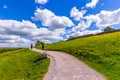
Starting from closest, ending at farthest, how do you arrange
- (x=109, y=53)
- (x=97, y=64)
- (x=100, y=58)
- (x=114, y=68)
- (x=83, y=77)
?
(x=83, y=77) → (x=114, y=68) → (x=97, y=64) → (x=100, y=58) → (x=109, y=53)

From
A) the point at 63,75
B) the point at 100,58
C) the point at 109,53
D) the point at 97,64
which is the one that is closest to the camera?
the point at 63,75

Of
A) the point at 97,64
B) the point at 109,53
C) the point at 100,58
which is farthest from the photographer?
the point at 109,53

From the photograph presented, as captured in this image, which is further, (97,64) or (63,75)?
(97,64)

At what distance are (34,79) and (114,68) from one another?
13.3 m

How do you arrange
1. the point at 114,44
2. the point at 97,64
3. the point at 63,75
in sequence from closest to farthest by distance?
the point at 63,75, the point at 97,64, the point at 114,44

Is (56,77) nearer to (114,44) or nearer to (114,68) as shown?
(114,68)

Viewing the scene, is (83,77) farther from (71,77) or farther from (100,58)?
(100,58)

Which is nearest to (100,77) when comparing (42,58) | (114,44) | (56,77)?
(56,77)

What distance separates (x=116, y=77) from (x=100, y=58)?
41.6 ft

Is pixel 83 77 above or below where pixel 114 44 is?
below

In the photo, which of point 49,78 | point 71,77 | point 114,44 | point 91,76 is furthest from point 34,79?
point 114,44

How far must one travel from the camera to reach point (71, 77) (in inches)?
1054

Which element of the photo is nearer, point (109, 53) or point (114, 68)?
point (114, 68)

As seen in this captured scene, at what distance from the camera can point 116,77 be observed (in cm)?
2723
